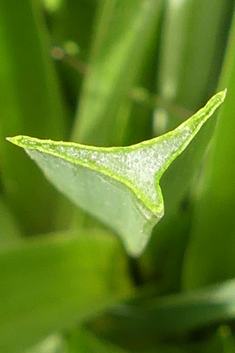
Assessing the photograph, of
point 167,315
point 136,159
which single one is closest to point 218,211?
point 167,315

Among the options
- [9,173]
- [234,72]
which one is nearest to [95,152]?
[234,72]

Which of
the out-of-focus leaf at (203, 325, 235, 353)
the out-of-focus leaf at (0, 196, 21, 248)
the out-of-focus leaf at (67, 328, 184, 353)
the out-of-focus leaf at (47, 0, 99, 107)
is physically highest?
the out-of-focus leaf at (47, 0, 99, 107)

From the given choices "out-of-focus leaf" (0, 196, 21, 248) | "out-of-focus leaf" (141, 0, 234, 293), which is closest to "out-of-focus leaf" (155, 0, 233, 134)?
"out-of-focus leaf" (141, 0, 234, 293)

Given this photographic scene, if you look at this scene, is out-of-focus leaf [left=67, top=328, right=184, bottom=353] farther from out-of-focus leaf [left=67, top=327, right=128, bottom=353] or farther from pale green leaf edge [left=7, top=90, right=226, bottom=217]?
pale green leaf edge [left=7, top=90, right=226, bottom=217]

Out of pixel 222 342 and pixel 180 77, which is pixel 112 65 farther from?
pixel 222 342

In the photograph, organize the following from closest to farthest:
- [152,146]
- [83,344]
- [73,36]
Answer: [152,146]
[83,344]
[73,36]

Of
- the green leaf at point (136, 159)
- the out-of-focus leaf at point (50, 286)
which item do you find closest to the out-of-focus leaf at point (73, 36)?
the out-of-focus leaf at point (50, 286)

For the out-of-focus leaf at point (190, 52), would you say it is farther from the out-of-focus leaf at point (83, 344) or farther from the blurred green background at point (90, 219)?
the out-of-focus leaf at point (83, 344)
